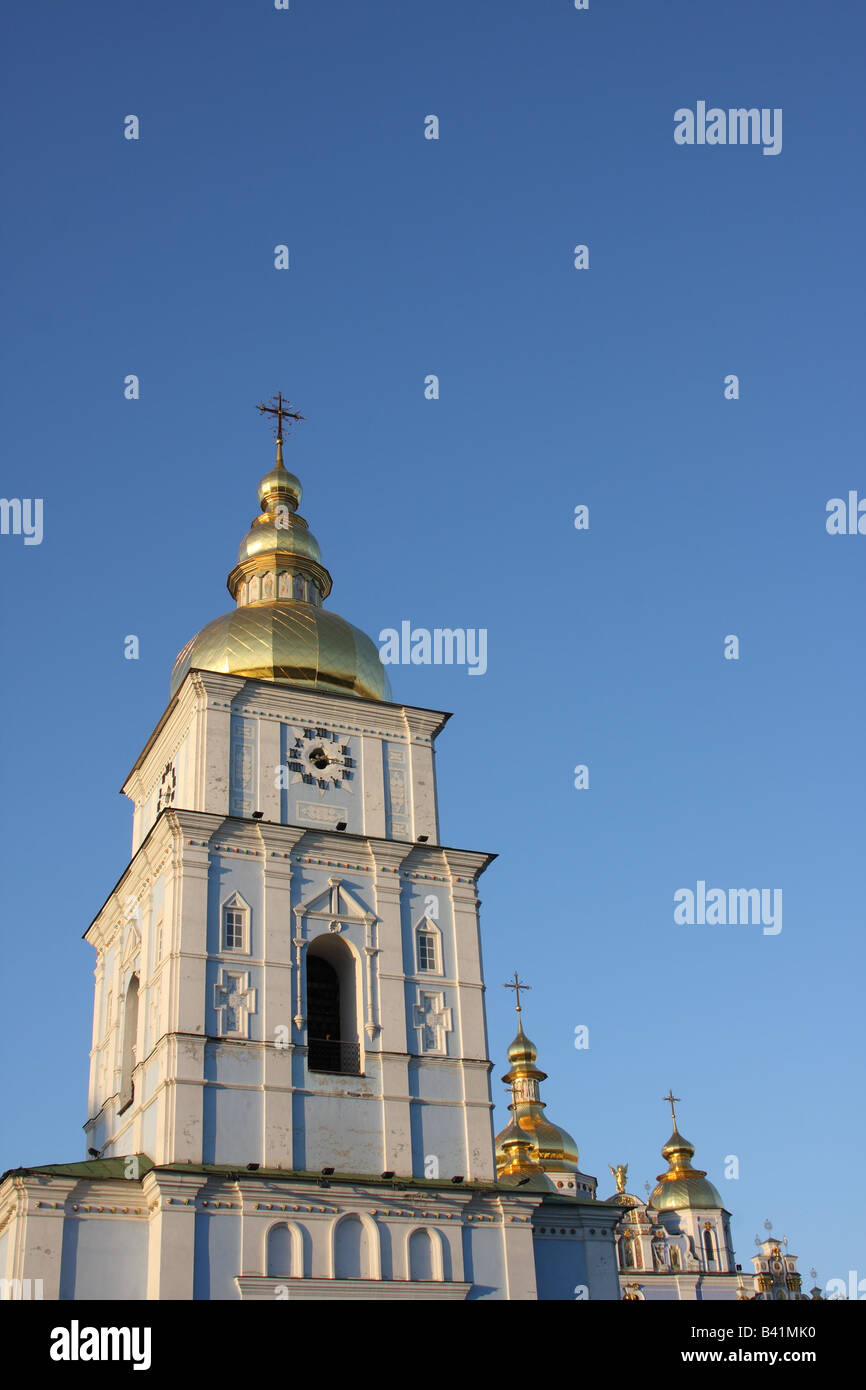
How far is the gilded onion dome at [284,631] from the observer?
2845 centimetres

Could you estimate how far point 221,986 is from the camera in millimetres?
23812

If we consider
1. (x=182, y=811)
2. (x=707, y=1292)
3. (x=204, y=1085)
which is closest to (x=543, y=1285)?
(x=204, y=1085)

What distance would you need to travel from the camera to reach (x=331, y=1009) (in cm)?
2536

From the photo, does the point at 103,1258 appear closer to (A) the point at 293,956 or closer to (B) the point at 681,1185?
(A) the point at 293,956

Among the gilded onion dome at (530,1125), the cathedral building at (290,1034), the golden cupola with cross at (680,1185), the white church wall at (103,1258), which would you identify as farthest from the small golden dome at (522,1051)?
the white church wall at (103,1258)

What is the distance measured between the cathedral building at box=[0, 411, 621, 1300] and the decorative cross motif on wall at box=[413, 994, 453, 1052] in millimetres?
37

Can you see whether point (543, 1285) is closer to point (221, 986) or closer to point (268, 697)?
point (221, 986)

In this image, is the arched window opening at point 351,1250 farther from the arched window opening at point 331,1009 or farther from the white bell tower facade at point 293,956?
the arched window opening at point 331,1009

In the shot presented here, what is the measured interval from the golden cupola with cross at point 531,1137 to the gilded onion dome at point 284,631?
79.5 feet

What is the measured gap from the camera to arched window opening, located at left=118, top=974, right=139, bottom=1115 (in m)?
26.0

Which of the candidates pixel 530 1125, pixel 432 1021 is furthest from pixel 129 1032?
pixel 530 1125

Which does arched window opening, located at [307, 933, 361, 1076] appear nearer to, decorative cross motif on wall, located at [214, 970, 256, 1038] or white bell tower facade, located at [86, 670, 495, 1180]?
white bell tower facade, located at [86, 670, 495, 1180]

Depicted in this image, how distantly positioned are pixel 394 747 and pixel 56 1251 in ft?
36.4

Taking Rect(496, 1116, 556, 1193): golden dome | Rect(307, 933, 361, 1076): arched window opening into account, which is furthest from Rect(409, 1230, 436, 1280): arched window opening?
Rect(496, 1116, 556, 1193): golden dome
